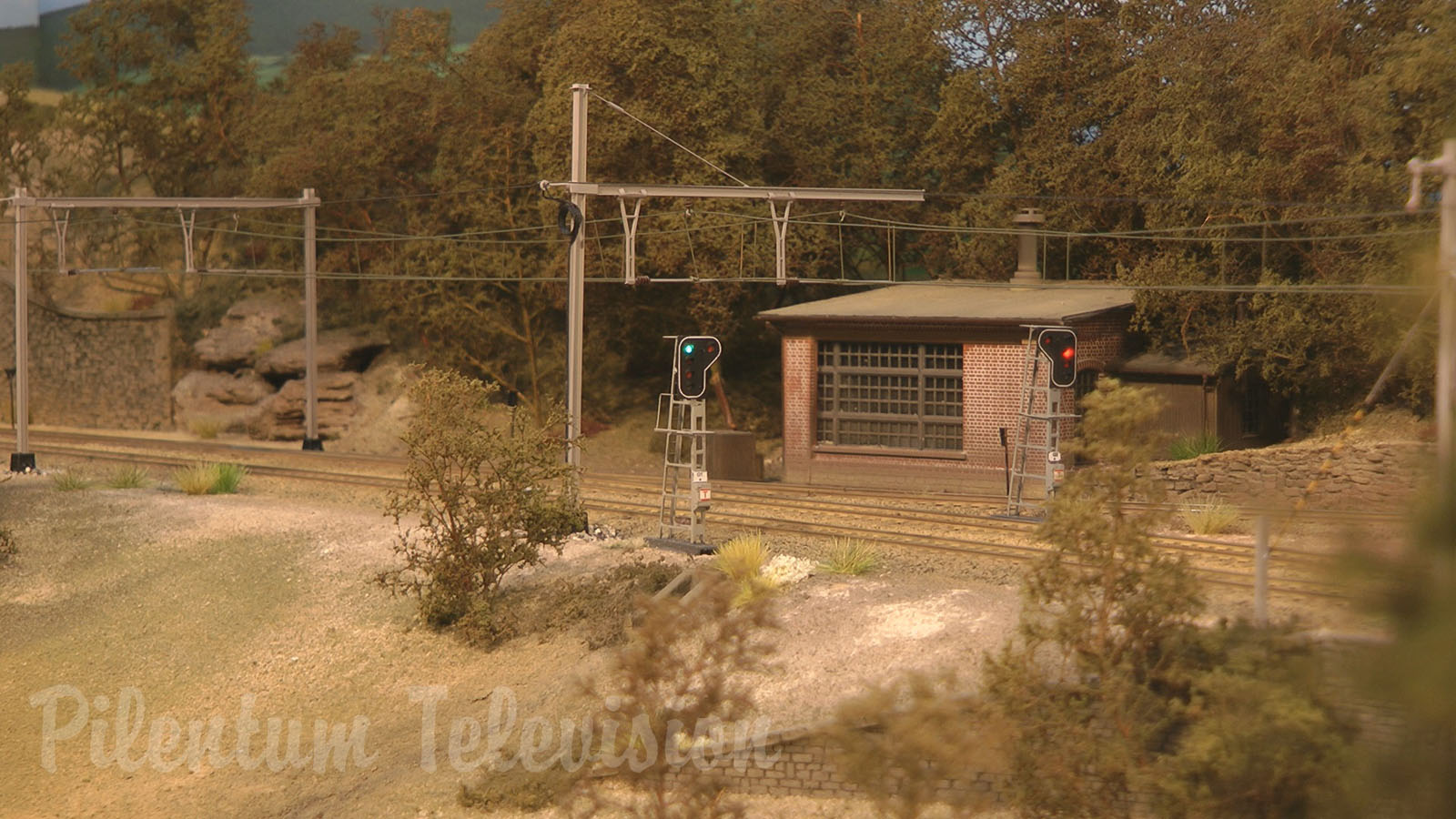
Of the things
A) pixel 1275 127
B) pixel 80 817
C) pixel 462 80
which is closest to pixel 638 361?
pixel 462 80

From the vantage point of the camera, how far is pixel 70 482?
23344mm

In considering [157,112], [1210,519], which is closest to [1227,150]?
[1210,519]

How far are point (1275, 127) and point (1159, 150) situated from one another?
9.02ft

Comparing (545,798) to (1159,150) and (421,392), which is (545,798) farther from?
(1159,150)

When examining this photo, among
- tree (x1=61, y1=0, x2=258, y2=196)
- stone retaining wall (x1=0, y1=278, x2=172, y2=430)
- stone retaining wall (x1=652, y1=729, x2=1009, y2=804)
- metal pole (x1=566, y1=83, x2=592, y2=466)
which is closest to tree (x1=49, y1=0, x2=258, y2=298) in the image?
tree (x1=61, y1=0, x2=258, y2=196)

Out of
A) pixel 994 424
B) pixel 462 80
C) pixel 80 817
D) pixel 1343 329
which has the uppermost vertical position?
pixel 462 80

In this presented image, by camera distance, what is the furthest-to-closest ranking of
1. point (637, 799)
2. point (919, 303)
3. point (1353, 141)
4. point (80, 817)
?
point (919, 303) < point (1353, 141) < point (80, 817) < point (637, 799)

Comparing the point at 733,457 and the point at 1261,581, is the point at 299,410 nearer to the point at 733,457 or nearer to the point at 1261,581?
the point at 733,457

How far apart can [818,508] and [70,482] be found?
509 inches

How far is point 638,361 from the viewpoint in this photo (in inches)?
1468

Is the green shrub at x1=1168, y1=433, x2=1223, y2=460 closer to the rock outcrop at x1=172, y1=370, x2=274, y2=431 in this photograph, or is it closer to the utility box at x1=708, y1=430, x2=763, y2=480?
the utility box at x1=708, y1=430, x2=763, y2=480

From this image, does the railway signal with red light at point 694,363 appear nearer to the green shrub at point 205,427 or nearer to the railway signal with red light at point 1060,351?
the railway signal with red light at point 1060,351

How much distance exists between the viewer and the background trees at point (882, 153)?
23.5 meters
